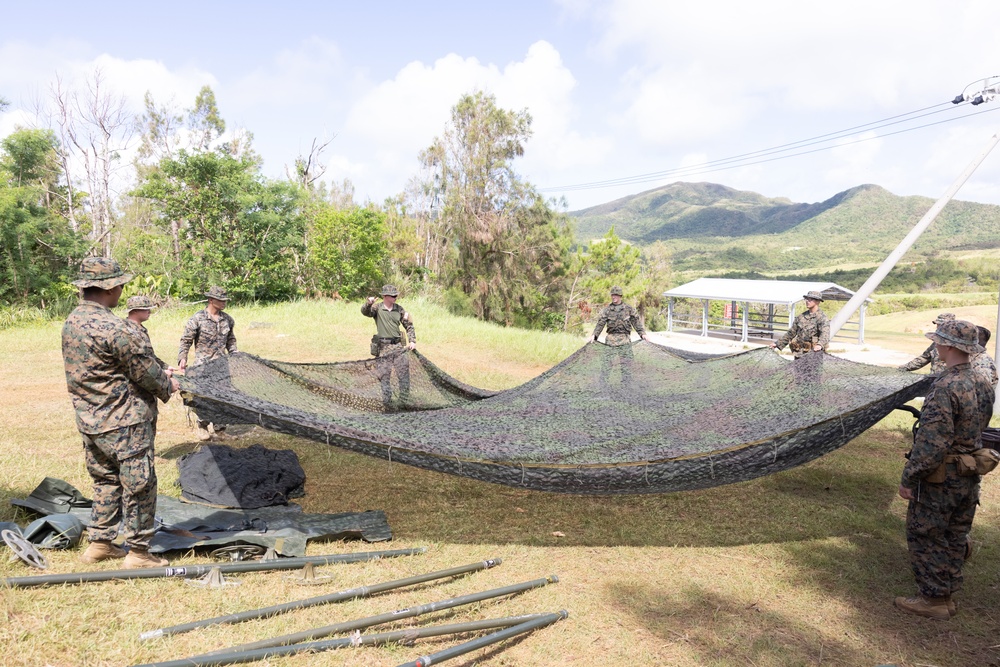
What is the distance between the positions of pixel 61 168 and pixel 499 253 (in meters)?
12.9

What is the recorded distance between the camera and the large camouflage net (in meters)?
3.25

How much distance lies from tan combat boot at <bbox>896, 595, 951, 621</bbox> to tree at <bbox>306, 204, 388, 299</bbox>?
1693 cm

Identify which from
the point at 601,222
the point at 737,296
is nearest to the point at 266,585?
the point at 737,296

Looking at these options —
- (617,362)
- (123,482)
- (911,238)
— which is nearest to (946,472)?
(617,362)

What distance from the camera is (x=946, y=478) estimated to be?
2861 mm

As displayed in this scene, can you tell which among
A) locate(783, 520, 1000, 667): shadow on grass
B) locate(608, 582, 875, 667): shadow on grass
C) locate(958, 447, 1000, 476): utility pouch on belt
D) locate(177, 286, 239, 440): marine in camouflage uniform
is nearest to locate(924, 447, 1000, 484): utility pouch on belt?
locate(958, 447, 1000, 476): utility pouch on belt

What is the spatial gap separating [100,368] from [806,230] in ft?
325

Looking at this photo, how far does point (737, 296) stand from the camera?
60.3 feet

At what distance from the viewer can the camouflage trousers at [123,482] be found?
2857 millimetres

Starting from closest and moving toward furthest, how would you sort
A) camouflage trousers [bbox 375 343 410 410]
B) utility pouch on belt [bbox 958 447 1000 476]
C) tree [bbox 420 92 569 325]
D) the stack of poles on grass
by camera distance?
the stack of poles on grass → utility pouch on belt [bbox 958 447 1000 476] → camouflage trousers [bbox 375 343 410 410] → tree [bbox 420 92 569 325]

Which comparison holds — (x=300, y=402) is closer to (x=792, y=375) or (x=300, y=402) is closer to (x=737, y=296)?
(x=792, y=375)

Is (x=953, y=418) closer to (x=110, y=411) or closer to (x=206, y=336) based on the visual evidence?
(x=110, y=411)

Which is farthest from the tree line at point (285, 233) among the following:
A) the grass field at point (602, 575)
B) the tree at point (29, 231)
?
the grass field at point (602, 575)

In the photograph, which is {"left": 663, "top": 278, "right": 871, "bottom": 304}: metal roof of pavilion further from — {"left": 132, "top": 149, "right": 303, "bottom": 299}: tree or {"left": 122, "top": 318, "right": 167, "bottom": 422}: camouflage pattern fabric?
{"left": 122, "top": 318, "right": 167, "bottom": 422}: camouflage pattern fabric
